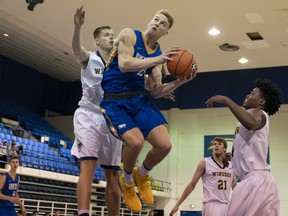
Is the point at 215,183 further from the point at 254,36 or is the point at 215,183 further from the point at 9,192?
the point at 254,36

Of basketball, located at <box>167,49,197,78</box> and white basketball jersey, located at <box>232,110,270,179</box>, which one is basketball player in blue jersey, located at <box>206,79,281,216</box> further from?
basketball, located at <box>167,49,197,78</box>

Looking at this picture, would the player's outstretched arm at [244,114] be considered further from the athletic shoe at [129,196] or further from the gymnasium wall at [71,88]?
the gymnasium wall at [71,88]

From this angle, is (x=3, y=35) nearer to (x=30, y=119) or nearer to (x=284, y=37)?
(x=30, y=119)

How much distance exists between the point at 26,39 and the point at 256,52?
825 cm

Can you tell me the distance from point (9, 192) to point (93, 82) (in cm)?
394

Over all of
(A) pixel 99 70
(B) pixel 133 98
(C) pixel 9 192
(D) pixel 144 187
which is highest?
(A) pixel 99 70

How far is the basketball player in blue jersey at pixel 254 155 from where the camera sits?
405 cm

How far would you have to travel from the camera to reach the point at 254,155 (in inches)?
167

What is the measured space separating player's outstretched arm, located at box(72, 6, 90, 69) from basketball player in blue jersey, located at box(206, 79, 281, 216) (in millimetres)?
1355

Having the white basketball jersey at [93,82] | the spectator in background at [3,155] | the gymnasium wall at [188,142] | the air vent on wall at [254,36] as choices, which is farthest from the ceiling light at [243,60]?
the white basketball jersey at [93,82]

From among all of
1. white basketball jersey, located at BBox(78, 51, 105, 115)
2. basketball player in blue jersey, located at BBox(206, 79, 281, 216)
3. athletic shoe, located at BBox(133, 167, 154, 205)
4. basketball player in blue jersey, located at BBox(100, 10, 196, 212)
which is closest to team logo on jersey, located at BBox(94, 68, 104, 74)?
white basketball jersey, located at BBox(78, 51, 105, 115)

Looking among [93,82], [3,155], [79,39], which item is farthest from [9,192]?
[3,155]

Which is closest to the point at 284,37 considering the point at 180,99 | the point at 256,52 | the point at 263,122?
the point at 256,52

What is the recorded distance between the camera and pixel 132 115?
4121 millimetres
